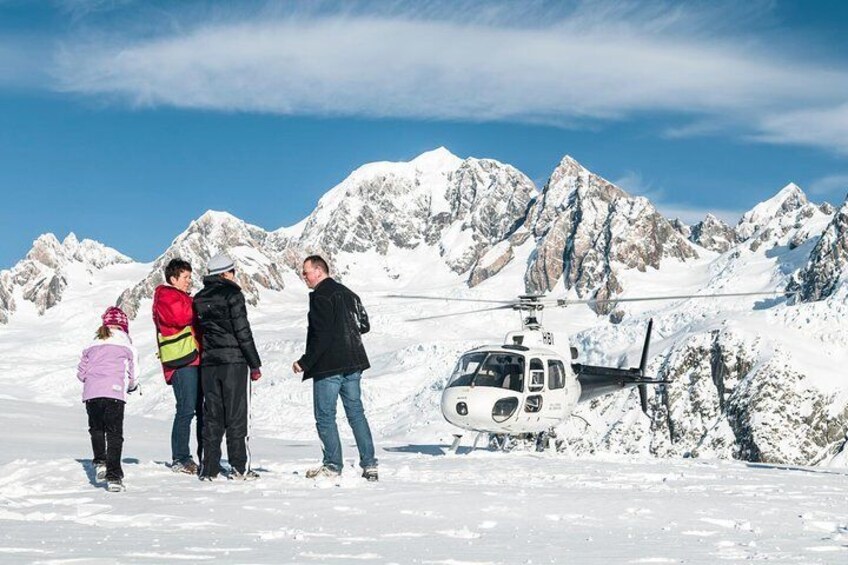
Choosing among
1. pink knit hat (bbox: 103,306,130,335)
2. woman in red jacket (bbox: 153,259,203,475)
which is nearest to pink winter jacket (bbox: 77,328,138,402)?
pink knit hat (bbox: 103,306,130,335)

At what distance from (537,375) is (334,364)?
26.9 ft

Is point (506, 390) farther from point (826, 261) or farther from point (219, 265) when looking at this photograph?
point (826, 261)

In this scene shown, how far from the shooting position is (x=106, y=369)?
9.45 metres

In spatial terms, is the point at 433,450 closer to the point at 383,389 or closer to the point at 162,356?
the point at 162,356

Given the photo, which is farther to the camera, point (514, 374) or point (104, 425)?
point (514, 374)

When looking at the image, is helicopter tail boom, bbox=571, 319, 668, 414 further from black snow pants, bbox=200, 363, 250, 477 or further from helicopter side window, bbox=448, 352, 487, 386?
Answer: black snow pants, bbox=200, 363, 250, 477

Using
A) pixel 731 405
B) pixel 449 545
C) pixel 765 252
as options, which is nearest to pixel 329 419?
pixel 449 545

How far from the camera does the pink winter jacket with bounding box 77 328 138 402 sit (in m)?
9.38

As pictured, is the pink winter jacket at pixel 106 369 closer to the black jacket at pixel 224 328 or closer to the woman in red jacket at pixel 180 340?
the woman in red jacket at pixel 180 340

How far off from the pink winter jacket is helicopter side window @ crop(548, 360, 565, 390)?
969 centimetres

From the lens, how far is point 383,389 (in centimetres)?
13825

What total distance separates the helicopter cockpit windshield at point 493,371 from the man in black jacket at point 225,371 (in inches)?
303

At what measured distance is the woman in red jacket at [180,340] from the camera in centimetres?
995

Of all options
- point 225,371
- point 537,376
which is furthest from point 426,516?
point 537,376
